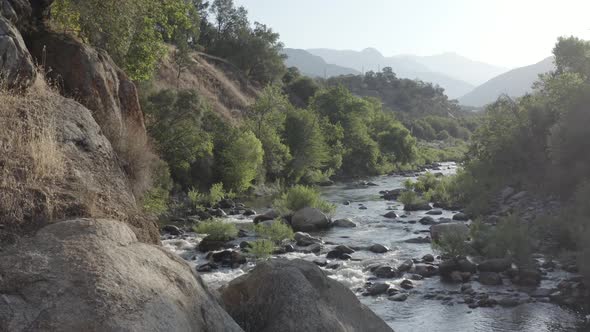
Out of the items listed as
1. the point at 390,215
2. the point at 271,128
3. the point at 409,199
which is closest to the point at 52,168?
the point at 390,215

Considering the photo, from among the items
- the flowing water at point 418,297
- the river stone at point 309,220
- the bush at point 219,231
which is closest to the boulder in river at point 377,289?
the flowing water at point 418,297

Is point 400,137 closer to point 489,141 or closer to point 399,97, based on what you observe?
point 489,141

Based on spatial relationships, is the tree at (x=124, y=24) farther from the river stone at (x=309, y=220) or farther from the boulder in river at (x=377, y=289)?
the boulder in river at (x=377, y=289)

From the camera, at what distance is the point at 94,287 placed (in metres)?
5.05

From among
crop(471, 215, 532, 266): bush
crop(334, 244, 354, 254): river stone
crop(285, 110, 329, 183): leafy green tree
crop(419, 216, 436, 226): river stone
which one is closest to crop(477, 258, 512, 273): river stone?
crop(471, 215, 532, 266): bush

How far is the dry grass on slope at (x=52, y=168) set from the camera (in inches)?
243

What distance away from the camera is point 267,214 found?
3011 cm

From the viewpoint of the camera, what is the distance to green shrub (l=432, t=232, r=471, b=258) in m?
19.5

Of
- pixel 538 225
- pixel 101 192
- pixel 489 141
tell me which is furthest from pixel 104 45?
pixel 489 141

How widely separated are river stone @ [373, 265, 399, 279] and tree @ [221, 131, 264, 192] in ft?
72.8

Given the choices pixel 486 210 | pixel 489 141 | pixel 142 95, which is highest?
pixel 142 95

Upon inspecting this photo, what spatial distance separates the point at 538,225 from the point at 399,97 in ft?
528

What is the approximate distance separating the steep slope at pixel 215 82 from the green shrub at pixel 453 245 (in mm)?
40976

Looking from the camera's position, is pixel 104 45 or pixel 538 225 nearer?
pixel 104 45
